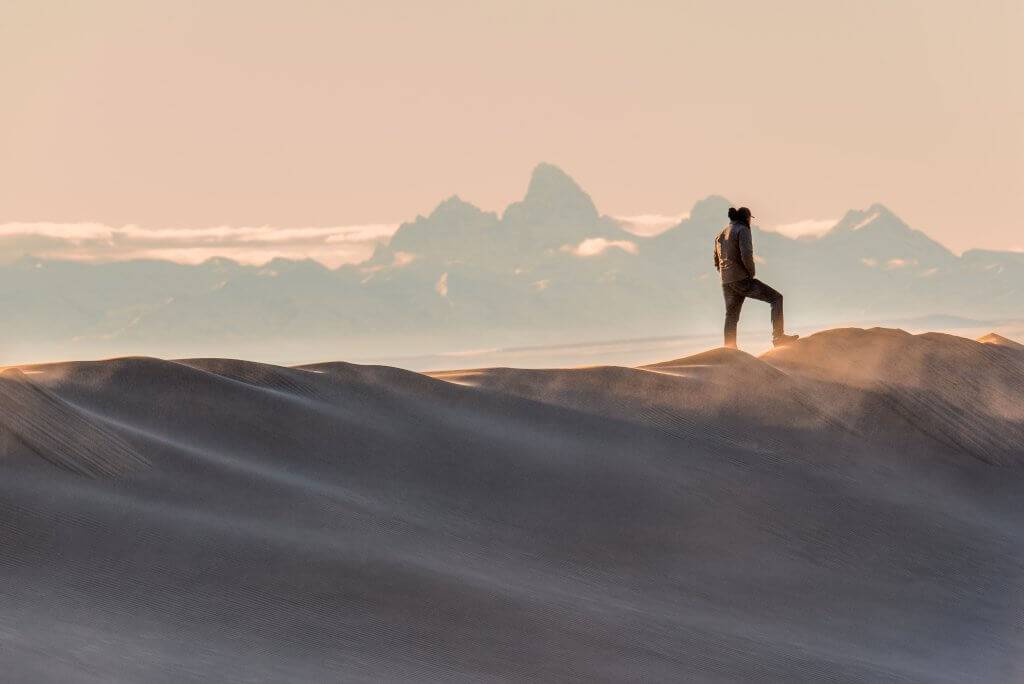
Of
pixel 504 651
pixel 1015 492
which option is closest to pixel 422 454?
pixel 504 651

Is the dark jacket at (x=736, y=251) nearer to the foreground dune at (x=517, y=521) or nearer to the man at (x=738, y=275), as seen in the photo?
the man at (x=738, y=275)

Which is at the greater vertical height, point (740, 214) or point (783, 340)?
point (740, 214)

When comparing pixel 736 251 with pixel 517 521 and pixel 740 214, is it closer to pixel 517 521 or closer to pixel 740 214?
pixel 740 214

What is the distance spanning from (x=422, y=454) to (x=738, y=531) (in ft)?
9.84

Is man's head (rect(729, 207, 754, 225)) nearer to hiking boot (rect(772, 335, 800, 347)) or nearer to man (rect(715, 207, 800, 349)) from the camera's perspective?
man (rect(715, 207, 800, 349))

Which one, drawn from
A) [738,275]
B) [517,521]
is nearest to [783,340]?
[738,275]

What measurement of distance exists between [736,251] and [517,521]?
695cm

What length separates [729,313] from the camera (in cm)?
1853

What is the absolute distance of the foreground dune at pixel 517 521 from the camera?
9.88 meters

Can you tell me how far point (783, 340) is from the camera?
17828 millimetres

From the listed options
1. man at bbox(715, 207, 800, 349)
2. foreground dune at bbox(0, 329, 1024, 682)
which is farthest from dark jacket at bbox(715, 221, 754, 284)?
foreground dune at bbox(0, 329, 1024, 682)

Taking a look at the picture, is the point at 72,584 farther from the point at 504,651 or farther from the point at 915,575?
the point at 915,575

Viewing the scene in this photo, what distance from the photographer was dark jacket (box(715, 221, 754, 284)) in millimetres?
18062

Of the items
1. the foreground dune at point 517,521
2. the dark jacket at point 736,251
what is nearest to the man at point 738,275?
the dark jacket at point 736,251
